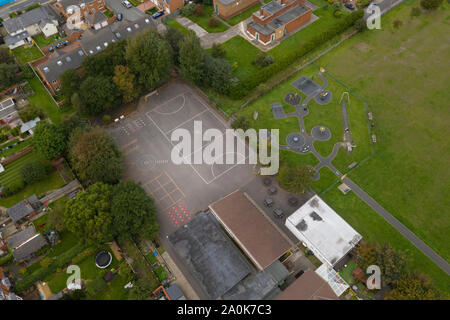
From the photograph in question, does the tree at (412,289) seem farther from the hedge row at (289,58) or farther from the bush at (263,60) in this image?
the bush at (263,60)

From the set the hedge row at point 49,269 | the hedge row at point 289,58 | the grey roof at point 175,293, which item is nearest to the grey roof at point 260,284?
the grey roof at point 175,293

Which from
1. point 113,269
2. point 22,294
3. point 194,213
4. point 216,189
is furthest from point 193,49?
point 22,294

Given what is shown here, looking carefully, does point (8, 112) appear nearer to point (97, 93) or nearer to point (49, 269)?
point (97, 93)

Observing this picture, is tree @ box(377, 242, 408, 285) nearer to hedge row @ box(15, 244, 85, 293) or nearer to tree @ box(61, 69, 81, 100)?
hedge row @ box(15, 244, 85, 293)

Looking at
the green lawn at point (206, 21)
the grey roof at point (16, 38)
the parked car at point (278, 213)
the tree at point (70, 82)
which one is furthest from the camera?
the green lawn at point (206, 21)

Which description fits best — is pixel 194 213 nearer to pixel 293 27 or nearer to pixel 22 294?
pixel 22 294

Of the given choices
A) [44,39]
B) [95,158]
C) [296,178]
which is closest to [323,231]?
[296,178]

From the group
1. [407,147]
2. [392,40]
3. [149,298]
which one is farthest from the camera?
[392,40]

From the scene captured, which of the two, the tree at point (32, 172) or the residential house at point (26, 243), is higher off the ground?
the tree at point (32, 172)
